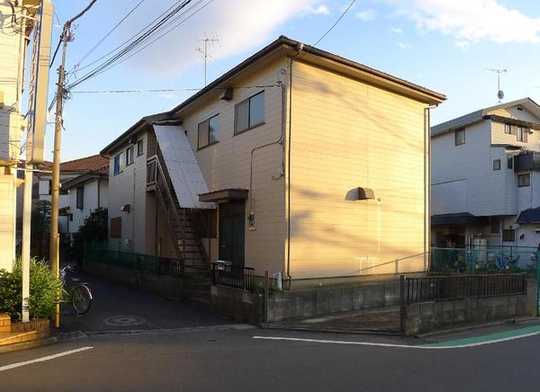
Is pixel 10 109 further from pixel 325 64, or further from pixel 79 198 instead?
pixel 79 198

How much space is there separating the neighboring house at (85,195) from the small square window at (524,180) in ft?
73.7

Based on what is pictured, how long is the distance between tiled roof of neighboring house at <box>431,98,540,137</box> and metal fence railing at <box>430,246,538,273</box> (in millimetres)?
7584

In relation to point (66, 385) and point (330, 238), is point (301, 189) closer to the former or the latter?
point (330, 238)

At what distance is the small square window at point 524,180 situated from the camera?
26.9 meters

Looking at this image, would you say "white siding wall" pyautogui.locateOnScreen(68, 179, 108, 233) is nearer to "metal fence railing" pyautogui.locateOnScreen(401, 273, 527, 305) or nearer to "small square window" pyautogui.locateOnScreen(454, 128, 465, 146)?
"small square window" pyautogui.locateOnScreen(454, 128, 465, 146)

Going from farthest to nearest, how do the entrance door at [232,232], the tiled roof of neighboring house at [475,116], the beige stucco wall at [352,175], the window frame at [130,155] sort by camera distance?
the tiled roof of neighboring house at [475,116], the window frame at [130,155], the entrance door at [232,232], the beige stucco wall at [352,175]

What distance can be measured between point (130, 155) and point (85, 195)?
34.7ft

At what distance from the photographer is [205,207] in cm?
1753

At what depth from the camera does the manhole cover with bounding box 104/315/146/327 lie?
12.0 m

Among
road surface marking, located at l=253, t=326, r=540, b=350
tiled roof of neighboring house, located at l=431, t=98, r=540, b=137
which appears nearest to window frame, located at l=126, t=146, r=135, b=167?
road surface marking, located at l=253, t=326, r=540, b=350

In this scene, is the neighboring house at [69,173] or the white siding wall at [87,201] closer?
the white siding wall at [87,201]

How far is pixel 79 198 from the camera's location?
34.6 metres

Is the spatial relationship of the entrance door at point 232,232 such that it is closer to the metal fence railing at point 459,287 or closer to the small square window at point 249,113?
the small square window at point 249,113

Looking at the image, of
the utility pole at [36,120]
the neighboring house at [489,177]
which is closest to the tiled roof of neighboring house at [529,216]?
the neighboring house at [489,177]
